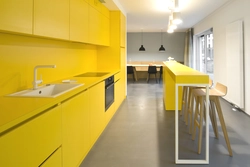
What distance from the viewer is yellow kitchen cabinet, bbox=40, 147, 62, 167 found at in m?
1.68

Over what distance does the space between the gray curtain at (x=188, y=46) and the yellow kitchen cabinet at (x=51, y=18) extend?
9.37 m

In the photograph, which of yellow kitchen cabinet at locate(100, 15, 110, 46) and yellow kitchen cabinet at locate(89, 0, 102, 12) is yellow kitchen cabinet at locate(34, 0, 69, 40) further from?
yellow kitchen cabinet at locate(100, 15, 110, 46)

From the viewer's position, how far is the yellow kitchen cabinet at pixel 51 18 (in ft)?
7.14

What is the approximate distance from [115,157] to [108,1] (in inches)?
130

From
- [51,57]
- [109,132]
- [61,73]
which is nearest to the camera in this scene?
[51,57]

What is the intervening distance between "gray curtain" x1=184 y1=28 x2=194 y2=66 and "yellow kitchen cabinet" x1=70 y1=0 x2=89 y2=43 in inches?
333

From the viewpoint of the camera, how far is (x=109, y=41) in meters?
5.80

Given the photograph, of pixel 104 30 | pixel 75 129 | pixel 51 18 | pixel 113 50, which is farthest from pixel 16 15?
pixel 113 50

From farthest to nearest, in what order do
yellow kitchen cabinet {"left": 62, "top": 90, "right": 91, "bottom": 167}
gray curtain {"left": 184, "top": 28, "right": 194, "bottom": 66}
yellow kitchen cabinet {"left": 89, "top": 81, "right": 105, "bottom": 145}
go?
gray curtain {"left": 184, "top": 28, "right": 194, "bottom": 66} → yellow kitchen cabinet {"left": 89, "top": 81, "right": 105, "bottom": 145} → yellow kitchen cabinet {"left": 62, "top": 90, "right": 91, "bottom": 167}

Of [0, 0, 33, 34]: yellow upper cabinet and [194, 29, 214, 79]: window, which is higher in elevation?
[194, 29, 214, 79]: window

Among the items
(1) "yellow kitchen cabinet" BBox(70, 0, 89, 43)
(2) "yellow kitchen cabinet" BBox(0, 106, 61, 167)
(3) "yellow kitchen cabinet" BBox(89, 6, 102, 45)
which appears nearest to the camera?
(2) "yellow kitchen cabinet" BBox(0, 106, 61, 167)

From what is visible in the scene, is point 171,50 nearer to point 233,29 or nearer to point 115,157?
point 233,29

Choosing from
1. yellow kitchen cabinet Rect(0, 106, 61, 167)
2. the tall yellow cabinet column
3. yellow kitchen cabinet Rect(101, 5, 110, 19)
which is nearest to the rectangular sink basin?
yellow kitchen cabinet Rect(0, 106, 61, 167)

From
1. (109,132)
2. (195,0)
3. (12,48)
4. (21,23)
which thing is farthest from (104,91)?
(195,0)
